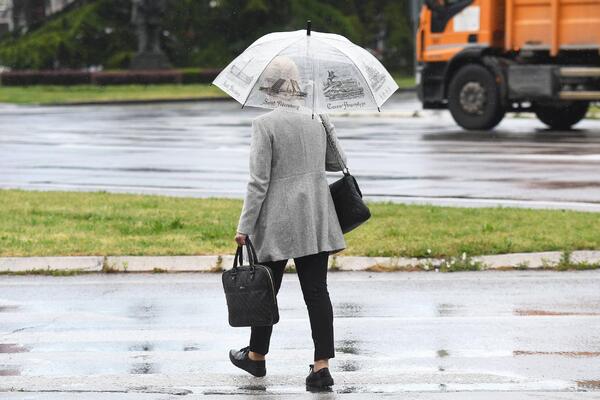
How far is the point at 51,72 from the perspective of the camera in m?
53.1

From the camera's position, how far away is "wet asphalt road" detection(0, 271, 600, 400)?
260 inches

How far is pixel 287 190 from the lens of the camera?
6602 millimetres

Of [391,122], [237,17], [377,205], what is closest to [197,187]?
[377,205]

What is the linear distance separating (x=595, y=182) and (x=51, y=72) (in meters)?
39.5

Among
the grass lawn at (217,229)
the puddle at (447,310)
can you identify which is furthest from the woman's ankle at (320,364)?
the grass lawn at (217,229)

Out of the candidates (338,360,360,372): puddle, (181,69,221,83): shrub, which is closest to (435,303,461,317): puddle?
(338,360,360,372): puddle

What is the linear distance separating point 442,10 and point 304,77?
2056cm

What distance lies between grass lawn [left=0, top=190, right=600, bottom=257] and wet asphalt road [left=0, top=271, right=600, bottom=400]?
68 cm

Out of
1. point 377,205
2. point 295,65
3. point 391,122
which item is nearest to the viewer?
point 295,65

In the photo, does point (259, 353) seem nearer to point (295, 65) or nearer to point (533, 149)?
point (295, 65)

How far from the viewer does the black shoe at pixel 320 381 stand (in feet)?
21.4

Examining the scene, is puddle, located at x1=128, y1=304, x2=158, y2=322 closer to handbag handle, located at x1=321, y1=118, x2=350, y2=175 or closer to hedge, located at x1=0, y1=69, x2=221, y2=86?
handbag handle, located at x1=321, y1=118, x2=350, y2=175

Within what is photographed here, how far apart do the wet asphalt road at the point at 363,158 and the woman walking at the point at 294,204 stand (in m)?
7.03

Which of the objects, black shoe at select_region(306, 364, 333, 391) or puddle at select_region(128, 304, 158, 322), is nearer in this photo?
black shoe at select_region(306, 364, 333, 391)
